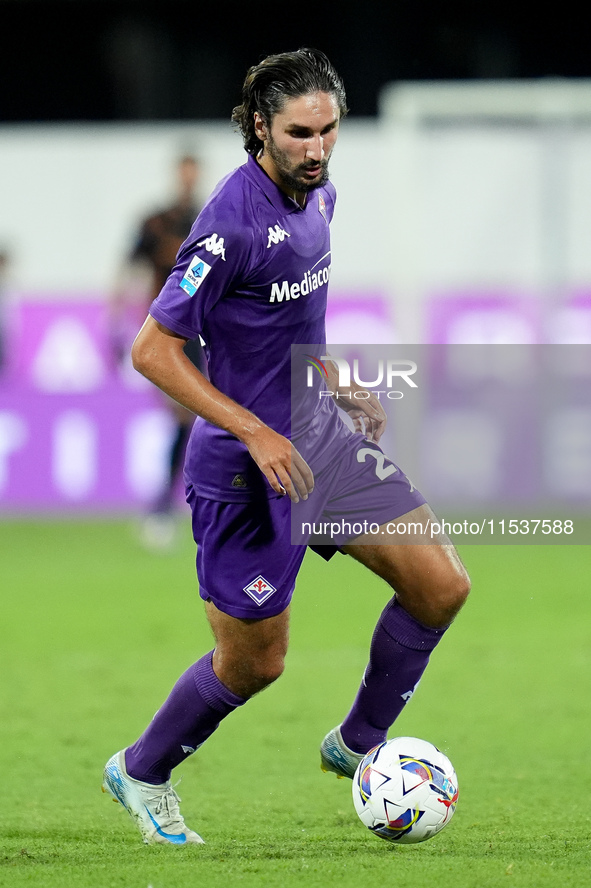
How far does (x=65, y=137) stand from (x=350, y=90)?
12.8ft

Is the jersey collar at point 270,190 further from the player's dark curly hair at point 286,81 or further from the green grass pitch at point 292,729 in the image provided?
the green grass pitch at point 292,729

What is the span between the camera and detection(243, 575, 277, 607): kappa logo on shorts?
3.74m

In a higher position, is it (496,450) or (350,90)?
(350,90)

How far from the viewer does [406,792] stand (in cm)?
357

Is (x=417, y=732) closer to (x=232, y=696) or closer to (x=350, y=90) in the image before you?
(x=232, y=696)

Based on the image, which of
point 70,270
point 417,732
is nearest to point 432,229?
point 70,270

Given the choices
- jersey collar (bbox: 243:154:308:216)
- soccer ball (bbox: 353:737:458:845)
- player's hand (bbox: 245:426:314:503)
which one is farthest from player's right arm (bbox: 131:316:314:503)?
soccer ball (bbox: 353:737:458:845)

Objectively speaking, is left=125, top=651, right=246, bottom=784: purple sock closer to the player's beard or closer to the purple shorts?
the purple shorts

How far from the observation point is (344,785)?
14.9 feet

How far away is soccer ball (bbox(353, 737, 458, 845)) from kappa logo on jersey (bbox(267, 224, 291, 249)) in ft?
4.30

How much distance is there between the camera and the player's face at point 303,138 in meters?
3.62

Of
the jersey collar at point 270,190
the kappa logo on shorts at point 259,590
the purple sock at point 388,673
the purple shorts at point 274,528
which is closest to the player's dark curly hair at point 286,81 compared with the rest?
the jersey collar at point 270,190

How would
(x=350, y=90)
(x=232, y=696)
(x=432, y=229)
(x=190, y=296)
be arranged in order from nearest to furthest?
1. (x=190, y=296)
2. (x=232, y=696)
3. (x=432, y=229)
4. (x=350, y=90)

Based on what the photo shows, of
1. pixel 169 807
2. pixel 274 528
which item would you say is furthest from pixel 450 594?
pixel 169 807
